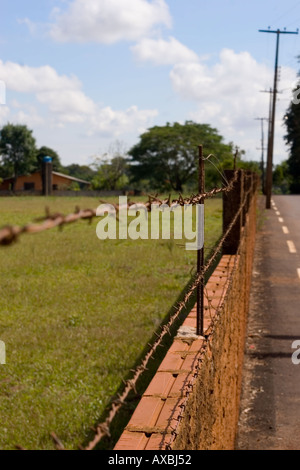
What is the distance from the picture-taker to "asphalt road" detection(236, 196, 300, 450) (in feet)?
17.3

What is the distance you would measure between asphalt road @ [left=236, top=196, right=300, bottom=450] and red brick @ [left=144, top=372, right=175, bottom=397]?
225 cm

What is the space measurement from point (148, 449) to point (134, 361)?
515cm

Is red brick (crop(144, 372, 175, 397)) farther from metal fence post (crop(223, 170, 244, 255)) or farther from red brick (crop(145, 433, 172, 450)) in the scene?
metal fence post (crop(223, 170, 244, 255))

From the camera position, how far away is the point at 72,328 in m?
8.93

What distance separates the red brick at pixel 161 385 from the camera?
9.45 ft

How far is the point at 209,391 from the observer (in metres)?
3.45

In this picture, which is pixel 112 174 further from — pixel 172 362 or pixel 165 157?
pixel 172 362

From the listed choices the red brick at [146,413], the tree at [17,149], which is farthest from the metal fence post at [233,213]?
the tree at [17,149]

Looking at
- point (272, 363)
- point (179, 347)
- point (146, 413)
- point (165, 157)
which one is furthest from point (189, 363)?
point (165, 157)

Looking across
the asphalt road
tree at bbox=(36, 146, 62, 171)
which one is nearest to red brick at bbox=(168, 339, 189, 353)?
the asphalt road

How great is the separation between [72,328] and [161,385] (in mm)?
6111

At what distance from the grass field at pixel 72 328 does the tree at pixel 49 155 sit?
8649cm

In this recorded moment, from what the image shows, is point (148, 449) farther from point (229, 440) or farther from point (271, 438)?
point (271, 438)

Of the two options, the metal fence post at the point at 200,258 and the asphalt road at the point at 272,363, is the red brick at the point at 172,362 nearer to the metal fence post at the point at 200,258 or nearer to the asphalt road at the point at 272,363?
the metal fence post at the point at 200,258
